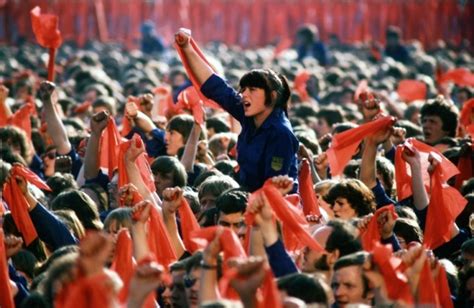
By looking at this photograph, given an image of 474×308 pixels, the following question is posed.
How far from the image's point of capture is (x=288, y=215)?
7867mm

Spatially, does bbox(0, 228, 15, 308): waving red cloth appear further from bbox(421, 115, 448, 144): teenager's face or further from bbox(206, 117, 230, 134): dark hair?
bbox(206, 117, 230, 134): dark hair

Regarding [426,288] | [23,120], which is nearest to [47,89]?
[23,120]

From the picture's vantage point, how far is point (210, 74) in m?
Result: 9.62

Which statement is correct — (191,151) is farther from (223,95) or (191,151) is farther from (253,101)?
(253,101)

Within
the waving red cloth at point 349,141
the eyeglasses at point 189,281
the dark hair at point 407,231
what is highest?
the eyeglasses at point 189,281

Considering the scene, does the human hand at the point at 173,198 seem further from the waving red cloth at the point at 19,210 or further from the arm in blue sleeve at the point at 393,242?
the arm in blue sleeve at the point at 393,242

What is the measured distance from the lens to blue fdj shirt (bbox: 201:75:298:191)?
9.22m

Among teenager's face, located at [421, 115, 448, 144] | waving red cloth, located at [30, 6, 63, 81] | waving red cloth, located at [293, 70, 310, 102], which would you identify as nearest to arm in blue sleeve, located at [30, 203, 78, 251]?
teenager's face, located at [421, 115, 448, 144]

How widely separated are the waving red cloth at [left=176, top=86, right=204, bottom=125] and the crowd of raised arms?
0.11ft

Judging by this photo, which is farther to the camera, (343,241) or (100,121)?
(100,121)

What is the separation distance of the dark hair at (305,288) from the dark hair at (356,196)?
248 cm

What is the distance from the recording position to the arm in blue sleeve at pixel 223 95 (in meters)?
9.45

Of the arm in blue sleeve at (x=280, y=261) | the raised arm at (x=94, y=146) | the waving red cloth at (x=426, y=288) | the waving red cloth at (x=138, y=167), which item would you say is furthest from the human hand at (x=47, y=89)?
the waving red cloth at (x=426, y=288)

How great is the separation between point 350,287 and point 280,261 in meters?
0.35
